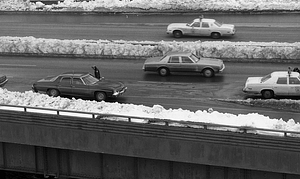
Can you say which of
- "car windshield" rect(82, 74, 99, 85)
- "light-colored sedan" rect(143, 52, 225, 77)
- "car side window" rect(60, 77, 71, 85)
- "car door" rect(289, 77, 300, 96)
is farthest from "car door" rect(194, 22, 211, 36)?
"car side window" rect(60, 77, 71, 85)

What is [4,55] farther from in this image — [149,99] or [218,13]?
[218,13]

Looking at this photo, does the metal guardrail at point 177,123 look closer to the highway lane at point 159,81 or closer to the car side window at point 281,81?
the highway lane at point 159,81

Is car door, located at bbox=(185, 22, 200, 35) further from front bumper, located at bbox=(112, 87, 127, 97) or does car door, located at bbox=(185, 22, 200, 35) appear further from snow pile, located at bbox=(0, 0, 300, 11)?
front bumper, located at bbox=(112, 87, 127, 97)

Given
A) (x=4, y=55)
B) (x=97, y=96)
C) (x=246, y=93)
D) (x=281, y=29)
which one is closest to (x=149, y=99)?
(x=97, y=96)

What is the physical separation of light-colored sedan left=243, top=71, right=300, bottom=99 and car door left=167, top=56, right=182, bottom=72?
491 centimetres

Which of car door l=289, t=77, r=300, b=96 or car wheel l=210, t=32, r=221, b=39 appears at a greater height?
car wheel l=210, t=32, r=221, b=39

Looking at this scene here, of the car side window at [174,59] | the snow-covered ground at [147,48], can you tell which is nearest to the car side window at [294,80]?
the snow-covered ground at [147,48]

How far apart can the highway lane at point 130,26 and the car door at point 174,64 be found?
7.76 m

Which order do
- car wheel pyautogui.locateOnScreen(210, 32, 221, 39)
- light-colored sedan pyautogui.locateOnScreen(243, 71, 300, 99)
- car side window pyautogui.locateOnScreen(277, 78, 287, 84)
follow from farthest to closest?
car wheel pyautogui.locateOnScreen(210, 32, 221, 39), car side window pyautogui.locateOnScreen(277, 78, 287, 84), light-colored sedan pyautogui.locateOnScreen(243, 71, 300, 99)

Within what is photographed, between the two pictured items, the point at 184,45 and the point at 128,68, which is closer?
the point at 128,68

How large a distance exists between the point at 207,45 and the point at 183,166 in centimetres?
1463

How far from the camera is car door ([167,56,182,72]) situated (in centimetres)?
2942

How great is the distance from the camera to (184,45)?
33531mm

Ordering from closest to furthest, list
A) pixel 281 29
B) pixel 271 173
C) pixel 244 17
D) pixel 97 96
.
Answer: pixel 271 173 < pixel 97 96 < pixel 281 29 < pixel 244 17
